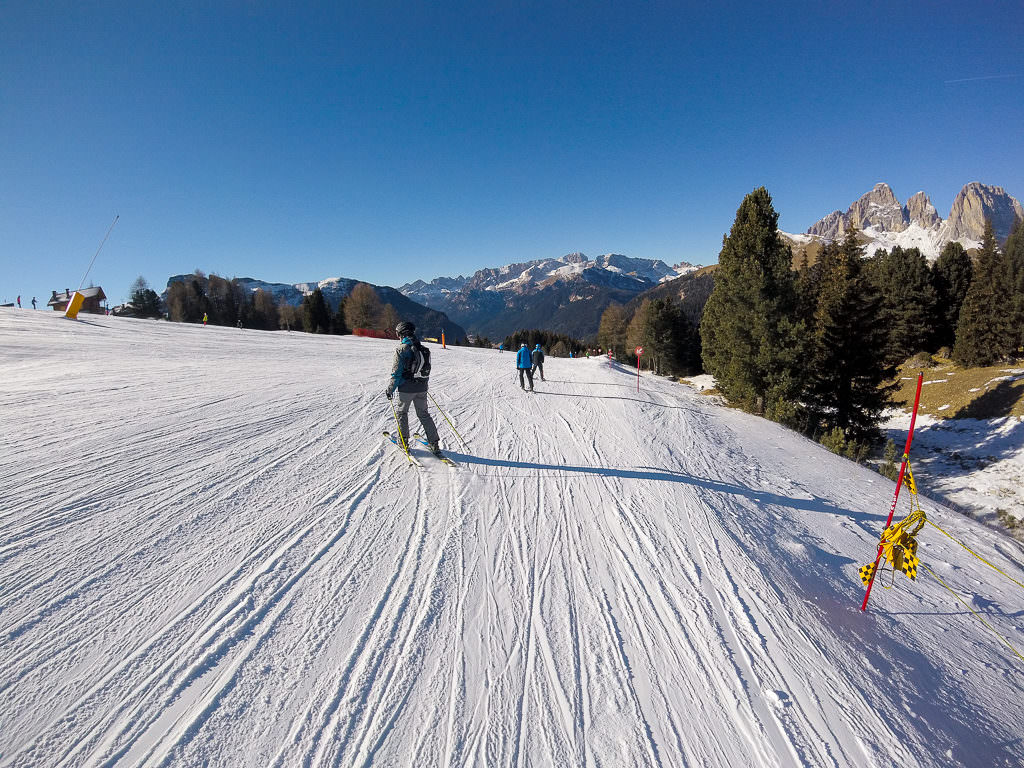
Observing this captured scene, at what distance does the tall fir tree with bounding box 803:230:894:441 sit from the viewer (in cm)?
1698

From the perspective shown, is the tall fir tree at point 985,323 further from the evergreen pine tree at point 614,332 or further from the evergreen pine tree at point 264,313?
the evergreen pine tree at point 264,313

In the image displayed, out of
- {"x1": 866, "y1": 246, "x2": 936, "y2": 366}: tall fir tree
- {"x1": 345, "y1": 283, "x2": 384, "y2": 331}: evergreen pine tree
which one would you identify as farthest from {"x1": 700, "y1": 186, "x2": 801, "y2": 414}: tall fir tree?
{"x1": 345, "y1": 283, "x2": 384, "y2": 331}: evergreen pine tree

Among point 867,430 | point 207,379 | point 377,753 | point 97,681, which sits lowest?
point 867,430

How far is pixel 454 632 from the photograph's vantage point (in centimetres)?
355

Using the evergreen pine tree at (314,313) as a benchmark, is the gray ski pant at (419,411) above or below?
below

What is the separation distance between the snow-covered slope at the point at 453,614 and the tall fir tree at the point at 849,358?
11.1m

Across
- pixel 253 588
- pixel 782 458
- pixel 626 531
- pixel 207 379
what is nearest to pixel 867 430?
pixel 782 458

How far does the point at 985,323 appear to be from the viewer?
31.4m

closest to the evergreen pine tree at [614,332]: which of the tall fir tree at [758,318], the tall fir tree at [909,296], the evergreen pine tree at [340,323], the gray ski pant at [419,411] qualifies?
the tall fir tree at [909,296]

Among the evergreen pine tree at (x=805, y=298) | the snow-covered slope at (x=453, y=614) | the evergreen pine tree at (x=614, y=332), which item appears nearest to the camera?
the snow-covered slope at (x=453, y=614)

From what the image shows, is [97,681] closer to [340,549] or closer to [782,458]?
[340,549]

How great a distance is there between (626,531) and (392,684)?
11.2ft

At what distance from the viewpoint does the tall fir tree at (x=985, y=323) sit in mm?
30547

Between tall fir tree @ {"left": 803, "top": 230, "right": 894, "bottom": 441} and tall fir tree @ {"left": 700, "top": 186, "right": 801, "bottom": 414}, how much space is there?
251 centimetres
